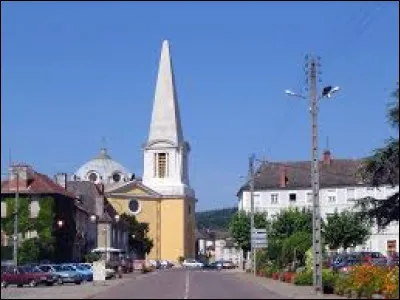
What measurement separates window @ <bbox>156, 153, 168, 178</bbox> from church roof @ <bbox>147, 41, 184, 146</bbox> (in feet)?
9.37

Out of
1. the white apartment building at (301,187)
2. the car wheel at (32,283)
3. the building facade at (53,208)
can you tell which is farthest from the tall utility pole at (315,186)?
the white apartment building at (301,187)

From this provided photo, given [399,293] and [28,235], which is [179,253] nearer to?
[28,235]

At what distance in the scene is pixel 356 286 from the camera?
114 ft

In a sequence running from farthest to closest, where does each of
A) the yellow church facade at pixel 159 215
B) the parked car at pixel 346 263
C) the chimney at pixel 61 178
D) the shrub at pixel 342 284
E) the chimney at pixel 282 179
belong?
the yellow church facade at pixel 159 215, the chimney at pixel 282 179, the chimney at pixel 61 178, the parked car at pixel 346 263, the shrub at pixel 342 284

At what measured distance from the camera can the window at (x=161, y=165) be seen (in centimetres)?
15904

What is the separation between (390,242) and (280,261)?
47.3 meters

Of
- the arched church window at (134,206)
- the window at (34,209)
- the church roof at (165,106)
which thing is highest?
the church roof at (165,106)

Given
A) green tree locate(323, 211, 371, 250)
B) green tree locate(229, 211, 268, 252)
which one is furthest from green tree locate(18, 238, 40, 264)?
green tree locate(323, 211, 371, 250)

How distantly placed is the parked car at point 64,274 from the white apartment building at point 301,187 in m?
64.1

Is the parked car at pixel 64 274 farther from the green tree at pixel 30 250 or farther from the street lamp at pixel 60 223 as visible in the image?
the street lamp at pixel 60 223

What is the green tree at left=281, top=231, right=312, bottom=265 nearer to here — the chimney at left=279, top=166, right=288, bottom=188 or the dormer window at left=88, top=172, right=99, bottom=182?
the chimney at left=279, top=166, right=288, bottom=188

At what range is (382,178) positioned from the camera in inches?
1919

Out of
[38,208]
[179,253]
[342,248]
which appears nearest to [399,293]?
[38,208]

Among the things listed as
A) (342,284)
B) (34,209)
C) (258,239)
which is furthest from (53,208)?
(342,284)
